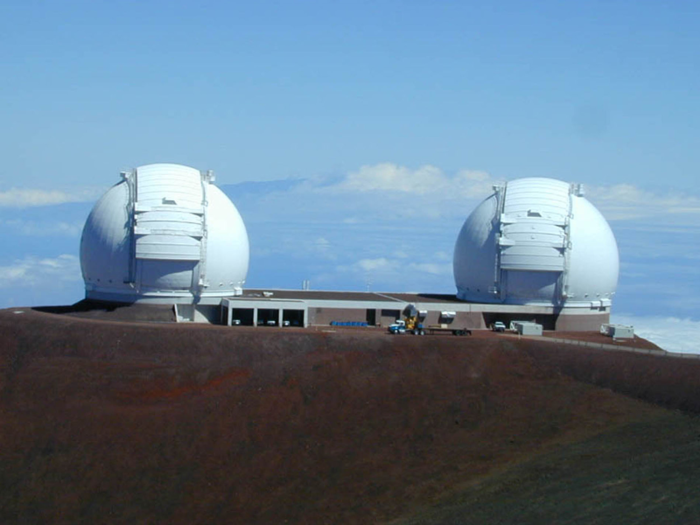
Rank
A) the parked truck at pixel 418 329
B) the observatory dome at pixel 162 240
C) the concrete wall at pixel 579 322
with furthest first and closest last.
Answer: the concrete wall at pixel 579 322
the observatory dome at pixel 162 240
the parked truck at pixel 418 329

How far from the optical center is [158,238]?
5253 centimetres

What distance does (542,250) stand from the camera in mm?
55781

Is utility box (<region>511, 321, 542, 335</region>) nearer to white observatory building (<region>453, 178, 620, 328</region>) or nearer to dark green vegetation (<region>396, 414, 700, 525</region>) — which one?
white observatory building (<region>453, 178, 620, 328</region>)

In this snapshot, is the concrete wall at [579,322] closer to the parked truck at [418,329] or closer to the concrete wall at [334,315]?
the parked truck at [418,329]

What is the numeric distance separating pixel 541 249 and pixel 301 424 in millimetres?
20690

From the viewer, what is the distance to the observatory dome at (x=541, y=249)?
5600 cm

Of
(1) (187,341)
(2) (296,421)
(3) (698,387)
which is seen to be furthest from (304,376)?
(3) (698,387)

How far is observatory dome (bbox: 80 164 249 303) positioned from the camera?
52750mm

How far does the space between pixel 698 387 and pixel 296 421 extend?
18266mm

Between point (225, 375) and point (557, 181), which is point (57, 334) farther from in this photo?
point (557, 181)

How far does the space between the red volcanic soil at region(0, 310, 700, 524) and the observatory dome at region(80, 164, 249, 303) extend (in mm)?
4445

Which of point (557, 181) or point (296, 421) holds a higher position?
point (557, 181)

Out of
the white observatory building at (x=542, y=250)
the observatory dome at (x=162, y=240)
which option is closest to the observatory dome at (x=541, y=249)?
the white observatory building at (x=542, y=250)

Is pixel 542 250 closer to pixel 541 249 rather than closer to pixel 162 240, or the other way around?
pixel 541 249
